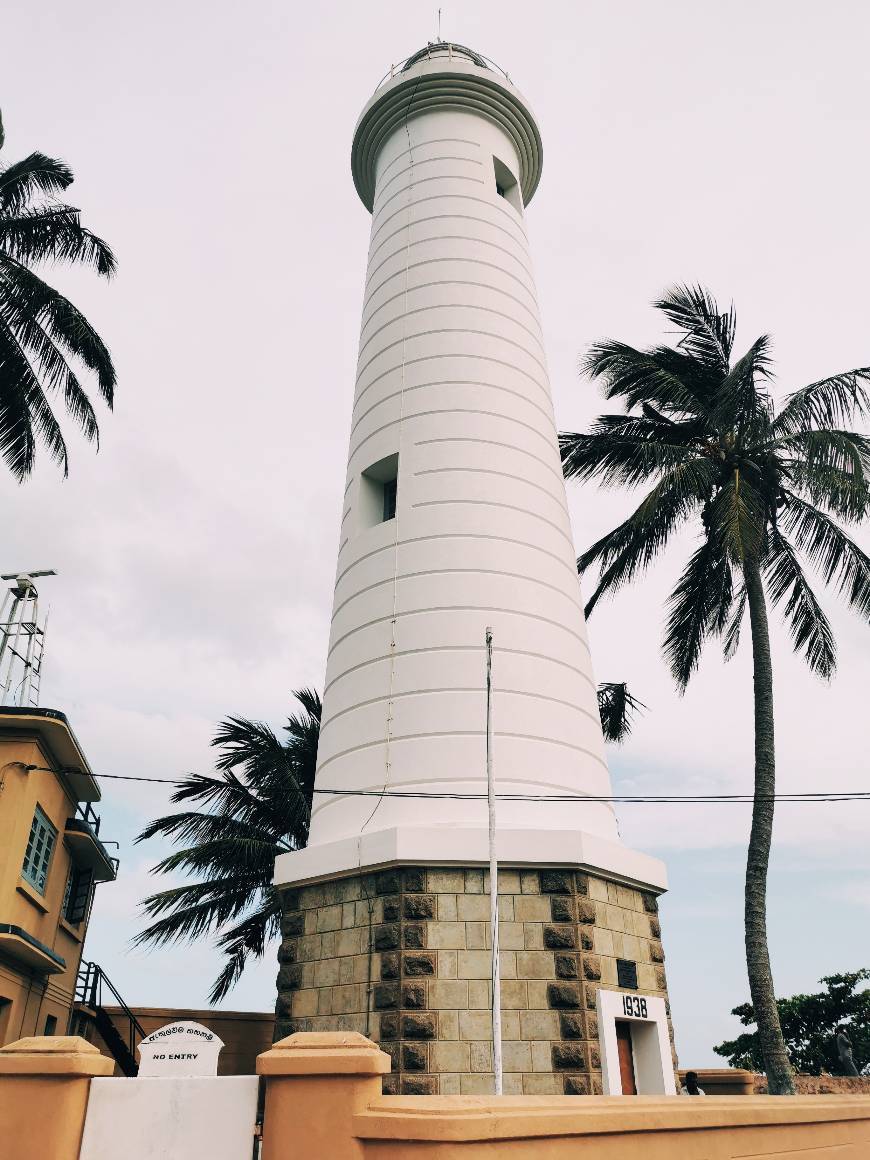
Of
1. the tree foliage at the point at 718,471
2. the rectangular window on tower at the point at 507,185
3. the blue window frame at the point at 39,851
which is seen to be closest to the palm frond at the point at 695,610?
the tree foliage at the point at 718,471

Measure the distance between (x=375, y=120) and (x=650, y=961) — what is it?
16.3 m

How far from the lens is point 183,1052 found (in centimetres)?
887

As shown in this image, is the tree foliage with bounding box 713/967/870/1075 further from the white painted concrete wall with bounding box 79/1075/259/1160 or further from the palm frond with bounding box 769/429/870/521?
the white painted concrete wall with bounding box 79/1075/259/1160

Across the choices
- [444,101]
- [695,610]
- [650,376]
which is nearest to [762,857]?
[695,610]

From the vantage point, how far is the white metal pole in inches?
384

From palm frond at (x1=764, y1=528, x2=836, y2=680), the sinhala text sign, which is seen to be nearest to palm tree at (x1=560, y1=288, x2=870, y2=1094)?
palm frond at (x1=764, y1=528, x2=836, y2=680)

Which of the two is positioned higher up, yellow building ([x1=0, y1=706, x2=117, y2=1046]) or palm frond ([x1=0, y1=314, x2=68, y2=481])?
palm frond ([x1=0, y1=314, x2=68, y2=481])

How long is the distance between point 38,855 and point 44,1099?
1006cm

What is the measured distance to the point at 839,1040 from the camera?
27938 millimetres

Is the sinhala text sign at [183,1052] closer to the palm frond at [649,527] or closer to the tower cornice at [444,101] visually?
the palm frond at [649,527]

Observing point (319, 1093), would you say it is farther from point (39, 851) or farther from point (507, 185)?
point (507, 185)

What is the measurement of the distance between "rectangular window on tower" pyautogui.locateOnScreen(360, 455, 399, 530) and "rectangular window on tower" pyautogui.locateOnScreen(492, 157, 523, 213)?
707cm

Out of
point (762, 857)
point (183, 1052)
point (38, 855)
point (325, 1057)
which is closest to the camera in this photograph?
point (325, 1057)

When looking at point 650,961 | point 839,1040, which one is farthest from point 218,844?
point 839,1040
